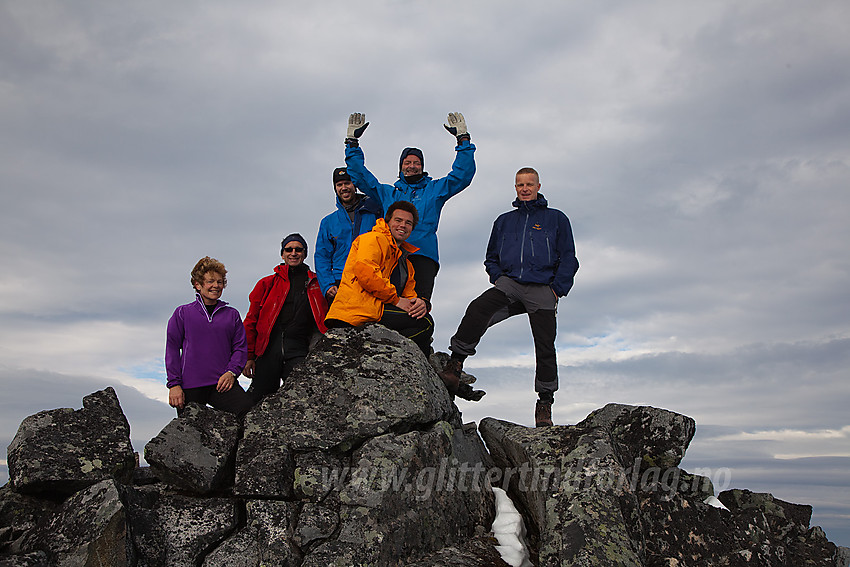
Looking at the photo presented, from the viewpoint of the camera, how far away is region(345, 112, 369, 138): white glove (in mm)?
13508

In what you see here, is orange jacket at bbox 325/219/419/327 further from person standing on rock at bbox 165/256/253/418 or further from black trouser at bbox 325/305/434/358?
person standing on rock at bbox 165/256/253/418

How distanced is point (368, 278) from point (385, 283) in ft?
1.00

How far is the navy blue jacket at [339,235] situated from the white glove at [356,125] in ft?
4.37

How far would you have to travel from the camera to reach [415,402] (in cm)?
1013

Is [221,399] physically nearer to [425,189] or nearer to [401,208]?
[401,208]

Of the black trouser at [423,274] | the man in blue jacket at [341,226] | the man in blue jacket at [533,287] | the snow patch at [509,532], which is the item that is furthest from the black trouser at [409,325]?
the snow patch at [509,532]

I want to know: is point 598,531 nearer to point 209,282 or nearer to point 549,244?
point 549,244

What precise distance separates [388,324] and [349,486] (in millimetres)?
3147

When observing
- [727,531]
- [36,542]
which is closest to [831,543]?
[727,531]

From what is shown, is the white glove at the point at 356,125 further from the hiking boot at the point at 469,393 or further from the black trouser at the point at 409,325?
the hiking boot at the point at 469,393

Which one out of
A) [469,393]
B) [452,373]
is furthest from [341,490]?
[469,393]

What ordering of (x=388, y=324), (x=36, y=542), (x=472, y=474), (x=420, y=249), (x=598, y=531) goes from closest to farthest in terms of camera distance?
(x=36, y=542) → (x=598, y=531) → (x=472, y=474) → (x=388, y=324) → (x=420, y=249)

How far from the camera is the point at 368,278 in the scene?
10680mm

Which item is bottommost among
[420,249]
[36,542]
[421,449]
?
[36,542]
